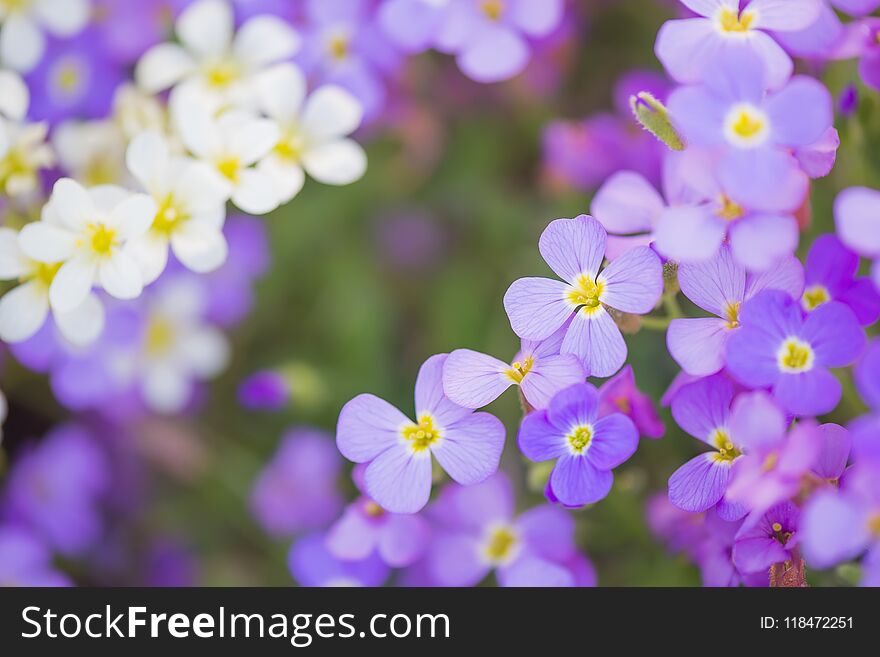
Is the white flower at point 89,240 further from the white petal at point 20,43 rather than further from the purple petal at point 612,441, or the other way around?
the purple petal at point 612,441

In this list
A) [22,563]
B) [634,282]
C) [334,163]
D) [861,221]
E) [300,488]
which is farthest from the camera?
[300,488]

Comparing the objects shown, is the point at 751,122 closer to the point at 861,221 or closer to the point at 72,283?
the point at 861,221

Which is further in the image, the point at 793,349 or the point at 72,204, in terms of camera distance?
the point at 72,204

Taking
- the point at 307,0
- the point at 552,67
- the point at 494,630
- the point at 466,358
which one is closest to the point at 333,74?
the point at 307,0

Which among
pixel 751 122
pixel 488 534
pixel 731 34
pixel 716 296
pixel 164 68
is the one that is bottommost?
pixel 488 534

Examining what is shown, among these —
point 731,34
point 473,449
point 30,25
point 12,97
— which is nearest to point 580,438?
point 473,449

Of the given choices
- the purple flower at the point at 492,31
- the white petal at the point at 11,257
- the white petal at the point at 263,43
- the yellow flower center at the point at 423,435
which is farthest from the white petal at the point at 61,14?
the yellow flower center at the point at 423,435
